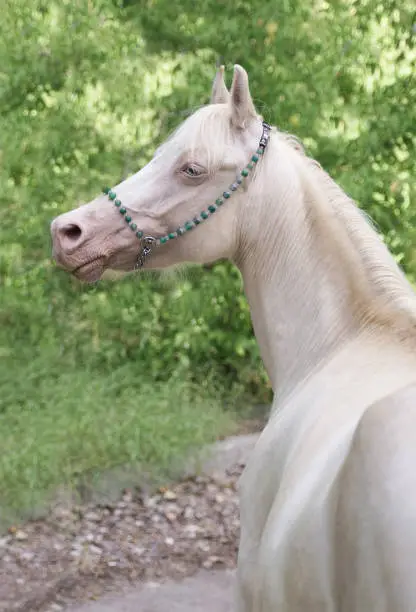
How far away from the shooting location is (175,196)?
223cm

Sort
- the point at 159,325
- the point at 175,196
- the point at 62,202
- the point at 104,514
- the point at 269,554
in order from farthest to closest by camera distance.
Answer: the point at 159,325
the point at 62,202
the point at 104,514
the point at 175,196
the point at 269,554

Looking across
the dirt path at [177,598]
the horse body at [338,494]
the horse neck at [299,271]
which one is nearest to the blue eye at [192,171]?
the horse neck at [299,271]

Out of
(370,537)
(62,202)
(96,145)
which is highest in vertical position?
(370,537)

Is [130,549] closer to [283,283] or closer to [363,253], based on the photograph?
[283,283]

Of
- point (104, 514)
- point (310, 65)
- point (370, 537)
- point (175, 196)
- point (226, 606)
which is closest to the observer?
point (370, 537)

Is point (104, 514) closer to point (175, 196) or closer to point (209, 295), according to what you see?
point (209, 295)

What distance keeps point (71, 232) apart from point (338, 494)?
1.12 meters

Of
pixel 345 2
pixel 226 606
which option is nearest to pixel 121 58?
pixel 345 2

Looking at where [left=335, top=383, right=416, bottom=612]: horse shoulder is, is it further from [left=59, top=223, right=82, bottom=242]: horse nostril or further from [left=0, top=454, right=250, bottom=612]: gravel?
[left=0, top=454, right=250, bottom=612]: gravel

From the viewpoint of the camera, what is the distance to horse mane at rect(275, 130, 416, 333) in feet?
6.56

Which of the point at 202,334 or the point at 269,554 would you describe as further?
the point at 202,334

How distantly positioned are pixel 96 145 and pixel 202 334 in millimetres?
1381

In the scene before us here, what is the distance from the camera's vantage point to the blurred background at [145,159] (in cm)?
499

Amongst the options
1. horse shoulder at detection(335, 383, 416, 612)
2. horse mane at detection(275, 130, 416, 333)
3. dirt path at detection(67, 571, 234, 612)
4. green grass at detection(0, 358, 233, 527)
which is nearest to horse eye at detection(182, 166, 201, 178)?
horse mane at detection(275, 130, 416, 333)
